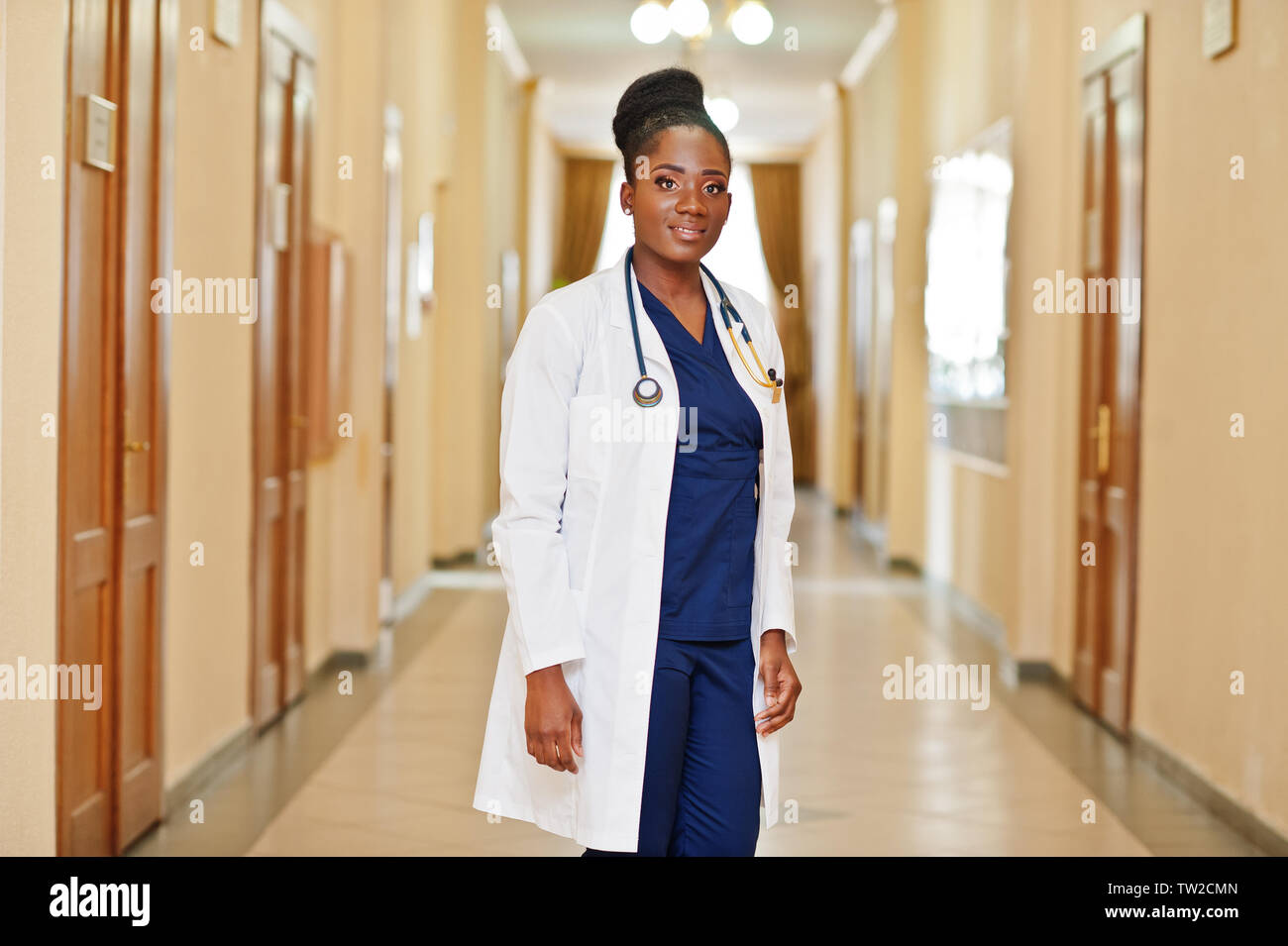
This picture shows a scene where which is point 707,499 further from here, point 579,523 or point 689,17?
point 689,17

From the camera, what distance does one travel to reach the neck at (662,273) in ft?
6.97

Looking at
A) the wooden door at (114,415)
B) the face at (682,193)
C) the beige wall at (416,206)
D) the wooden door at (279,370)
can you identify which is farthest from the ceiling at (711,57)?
the face at (682,193)

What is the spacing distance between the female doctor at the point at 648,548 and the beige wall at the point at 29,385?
1.46 metres

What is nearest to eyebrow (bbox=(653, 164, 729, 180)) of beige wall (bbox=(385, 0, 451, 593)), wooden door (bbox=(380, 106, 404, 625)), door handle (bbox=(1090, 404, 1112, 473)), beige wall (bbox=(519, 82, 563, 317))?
door handle (bbox=(1090, 404, 1112, 473))

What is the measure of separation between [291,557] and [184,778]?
5.12 feet

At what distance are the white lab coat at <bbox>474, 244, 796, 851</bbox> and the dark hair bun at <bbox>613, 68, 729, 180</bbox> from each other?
0.89 ft

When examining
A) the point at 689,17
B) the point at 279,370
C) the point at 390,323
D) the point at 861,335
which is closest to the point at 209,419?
the point at 279,370

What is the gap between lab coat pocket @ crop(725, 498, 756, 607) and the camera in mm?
2057

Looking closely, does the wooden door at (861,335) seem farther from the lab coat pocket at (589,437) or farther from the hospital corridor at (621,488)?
the lab coat pocket at (589,437)

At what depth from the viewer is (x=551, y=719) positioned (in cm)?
196

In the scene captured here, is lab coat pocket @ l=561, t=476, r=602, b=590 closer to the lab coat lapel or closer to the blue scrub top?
the blue scrub top

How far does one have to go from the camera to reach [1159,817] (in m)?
4.30

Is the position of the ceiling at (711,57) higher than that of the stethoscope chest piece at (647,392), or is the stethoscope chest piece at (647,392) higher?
the ceiling at (711,57)

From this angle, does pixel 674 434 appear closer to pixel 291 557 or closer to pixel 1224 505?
pixel 1224 505
